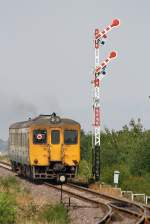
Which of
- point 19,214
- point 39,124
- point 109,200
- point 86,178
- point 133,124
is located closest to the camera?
point 19,214

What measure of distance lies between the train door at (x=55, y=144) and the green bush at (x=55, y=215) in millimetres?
10721

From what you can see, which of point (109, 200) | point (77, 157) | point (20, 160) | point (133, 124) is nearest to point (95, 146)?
point (77, 157)

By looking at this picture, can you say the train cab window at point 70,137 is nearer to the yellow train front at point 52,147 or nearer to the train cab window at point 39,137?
the yellow train front at point 52,147

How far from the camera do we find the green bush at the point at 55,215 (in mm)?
16500

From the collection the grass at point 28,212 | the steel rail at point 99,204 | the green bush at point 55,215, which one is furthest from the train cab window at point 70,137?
the green bush at point 55,215

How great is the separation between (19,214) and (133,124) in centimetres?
2681

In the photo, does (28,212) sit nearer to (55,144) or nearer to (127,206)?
(127,206)

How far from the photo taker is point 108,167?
34.1 metres

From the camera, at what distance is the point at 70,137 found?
2945cm

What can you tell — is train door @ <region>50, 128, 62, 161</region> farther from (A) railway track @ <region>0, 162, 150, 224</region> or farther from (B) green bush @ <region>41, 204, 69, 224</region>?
(B) green bush @ <region>41, 204, 69, 224</region>

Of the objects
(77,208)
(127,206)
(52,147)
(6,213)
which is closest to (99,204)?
(127,206)

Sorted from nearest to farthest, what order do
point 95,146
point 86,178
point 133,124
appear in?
point 95,146, point 86,178, point 133,124

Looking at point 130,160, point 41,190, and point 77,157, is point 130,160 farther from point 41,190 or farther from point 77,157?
point 41,190

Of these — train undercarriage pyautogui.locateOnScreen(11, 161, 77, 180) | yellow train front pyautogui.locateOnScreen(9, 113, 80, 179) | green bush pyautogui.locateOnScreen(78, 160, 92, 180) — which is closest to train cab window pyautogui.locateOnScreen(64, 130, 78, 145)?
yellow train front pyautogui.locateOnScreen(9, 113, 80, 179)
